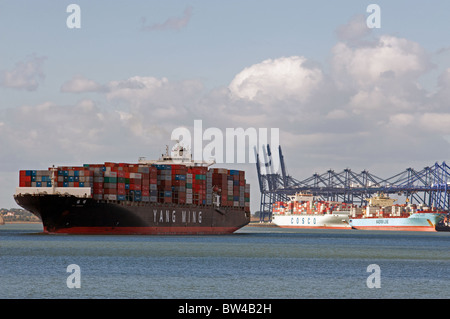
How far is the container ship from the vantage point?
106 m

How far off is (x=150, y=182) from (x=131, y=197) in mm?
4938

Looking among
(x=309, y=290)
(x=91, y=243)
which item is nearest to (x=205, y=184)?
(x=91, y=243)

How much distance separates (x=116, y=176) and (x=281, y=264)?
155ft

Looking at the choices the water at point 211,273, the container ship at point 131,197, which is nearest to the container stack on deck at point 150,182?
the container ship at point 131,197

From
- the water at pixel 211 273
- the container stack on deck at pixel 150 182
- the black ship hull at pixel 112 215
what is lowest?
the water at pixel 211 273

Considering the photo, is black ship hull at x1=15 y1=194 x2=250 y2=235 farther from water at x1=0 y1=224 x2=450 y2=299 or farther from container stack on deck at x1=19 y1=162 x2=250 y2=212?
water at x1=0 y1=224 x2=450 y2=299

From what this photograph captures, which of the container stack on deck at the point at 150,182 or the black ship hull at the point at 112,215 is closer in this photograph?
the black ship hull at the point at 112,215

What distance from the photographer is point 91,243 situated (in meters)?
92.8

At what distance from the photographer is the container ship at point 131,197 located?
105875mm

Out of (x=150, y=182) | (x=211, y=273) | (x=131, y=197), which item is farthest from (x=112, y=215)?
(x=211, y=273)

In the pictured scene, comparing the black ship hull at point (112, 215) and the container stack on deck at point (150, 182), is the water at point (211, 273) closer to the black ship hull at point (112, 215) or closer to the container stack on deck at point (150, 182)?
the black ship hull at point (112, 215)
